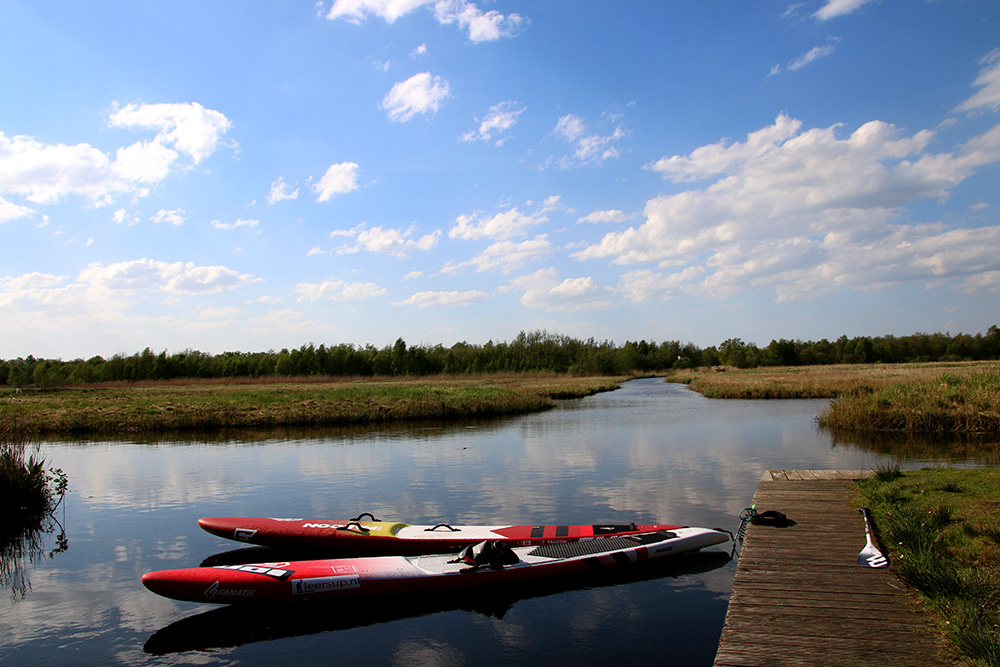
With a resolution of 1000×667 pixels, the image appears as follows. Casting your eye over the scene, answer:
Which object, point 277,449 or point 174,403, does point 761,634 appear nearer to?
point 277,449

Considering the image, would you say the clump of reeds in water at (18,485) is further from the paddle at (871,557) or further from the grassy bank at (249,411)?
the grassy bank at (249,411)

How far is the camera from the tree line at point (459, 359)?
7494cm

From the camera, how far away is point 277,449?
71.7ft

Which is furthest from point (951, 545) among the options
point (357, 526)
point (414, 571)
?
point (357, 526)

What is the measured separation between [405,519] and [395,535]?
2.37 metres

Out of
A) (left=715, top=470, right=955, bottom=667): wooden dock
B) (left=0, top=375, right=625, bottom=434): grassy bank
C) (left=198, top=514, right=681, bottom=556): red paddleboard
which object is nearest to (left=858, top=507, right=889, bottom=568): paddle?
(left=715, top=470, right=955, bottom=667): wooden dock

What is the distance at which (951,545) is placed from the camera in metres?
6.81

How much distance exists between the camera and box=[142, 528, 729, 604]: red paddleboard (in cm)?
732

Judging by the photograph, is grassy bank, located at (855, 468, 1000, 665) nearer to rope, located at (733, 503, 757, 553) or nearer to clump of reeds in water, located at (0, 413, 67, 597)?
rope, located at (733, 503, 757, 553)

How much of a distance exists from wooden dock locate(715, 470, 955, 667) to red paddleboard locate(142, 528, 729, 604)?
1472mm

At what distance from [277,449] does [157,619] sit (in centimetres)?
1477

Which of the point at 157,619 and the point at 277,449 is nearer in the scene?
the point at 157,619

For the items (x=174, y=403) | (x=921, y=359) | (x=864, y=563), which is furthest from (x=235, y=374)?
(x=921, y=359)

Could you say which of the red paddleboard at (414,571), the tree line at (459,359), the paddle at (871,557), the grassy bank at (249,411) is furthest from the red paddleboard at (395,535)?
the tree line at (459,359)
